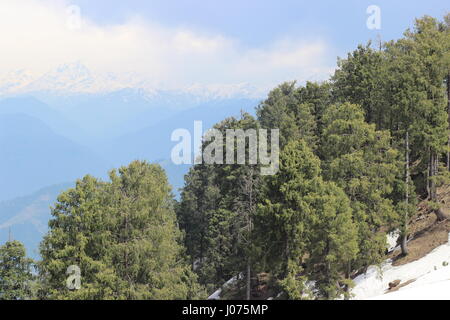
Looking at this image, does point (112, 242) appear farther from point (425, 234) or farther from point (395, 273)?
point (425, 234)

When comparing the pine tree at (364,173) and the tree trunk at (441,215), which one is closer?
the pine tree at (364,173)

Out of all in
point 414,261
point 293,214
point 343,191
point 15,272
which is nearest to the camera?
point 293,214

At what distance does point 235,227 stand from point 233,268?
334cm

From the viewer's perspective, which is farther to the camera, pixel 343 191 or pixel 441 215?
pixel 441 215

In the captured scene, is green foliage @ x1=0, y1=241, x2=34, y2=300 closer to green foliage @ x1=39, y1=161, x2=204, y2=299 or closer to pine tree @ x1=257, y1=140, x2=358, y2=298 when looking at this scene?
green foliage @ x1=39, y1=161, x2=204, y2=299

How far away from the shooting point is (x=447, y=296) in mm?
16031

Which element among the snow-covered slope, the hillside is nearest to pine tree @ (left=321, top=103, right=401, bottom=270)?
the snow-covered slope

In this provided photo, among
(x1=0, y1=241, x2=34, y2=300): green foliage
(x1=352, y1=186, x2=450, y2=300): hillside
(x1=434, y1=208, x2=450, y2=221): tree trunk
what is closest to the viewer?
(x1=0, y1=241, x2=34, y2=300): green foliage

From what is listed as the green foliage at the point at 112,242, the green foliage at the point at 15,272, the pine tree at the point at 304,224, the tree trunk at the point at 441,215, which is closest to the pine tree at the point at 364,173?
the pine tree at the point at 304,224

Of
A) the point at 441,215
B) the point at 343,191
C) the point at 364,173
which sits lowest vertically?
the point at 441,215

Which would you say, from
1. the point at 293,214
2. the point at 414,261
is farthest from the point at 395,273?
the point at 293,214

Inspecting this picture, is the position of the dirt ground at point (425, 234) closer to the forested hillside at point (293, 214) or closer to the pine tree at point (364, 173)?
the forested hillside at point (293, 214)

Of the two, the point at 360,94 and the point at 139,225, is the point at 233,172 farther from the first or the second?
the point at 360,94
